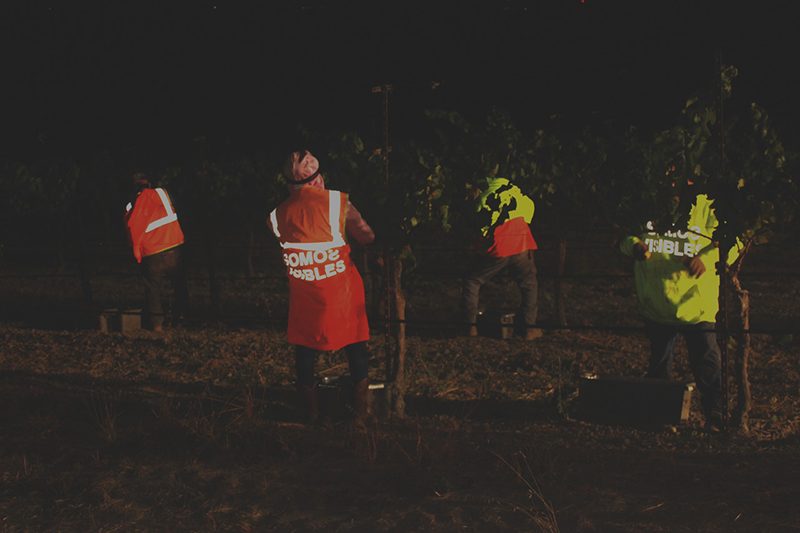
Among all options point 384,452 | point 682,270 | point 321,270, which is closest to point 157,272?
point 321,270

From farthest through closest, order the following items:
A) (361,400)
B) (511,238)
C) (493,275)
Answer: (493,275), (511,238), (361,400)

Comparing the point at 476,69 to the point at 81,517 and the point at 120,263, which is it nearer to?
the point at 120,263

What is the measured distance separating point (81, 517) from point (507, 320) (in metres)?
5.78

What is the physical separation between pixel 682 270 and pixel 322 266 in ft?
6.68

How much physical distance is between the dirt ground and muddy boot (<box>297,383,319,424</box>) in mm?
116

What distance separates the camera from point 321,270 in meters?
5.93

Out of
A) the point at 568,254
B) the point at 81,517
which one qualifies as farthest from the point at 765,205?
the point at 568,254

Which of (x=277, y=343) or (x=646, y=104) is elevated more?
(x=646, y=104)

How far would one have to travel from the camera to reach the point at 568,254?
65.3ft

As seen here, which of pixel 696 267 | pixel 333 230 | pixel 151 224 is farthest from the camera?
pixel 151 224

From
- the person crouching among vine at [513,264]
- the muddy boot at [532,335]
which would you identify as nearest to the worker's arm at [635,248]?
the person crouching among vine at [513,264]

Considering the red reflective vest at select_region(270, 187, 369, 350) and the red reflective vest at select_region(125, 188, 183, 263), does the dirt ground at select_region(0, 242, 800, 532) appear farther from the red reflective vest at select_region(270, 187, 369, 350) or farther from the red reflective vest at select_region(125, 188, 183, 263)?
the red reflective vest at select_region(125, 188, 183, 263)

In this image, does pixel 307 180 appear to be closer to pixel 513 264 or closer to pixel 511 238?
pixel 511 238

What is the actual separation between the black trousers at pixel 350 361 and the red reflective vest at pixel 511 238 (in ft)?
11.8
